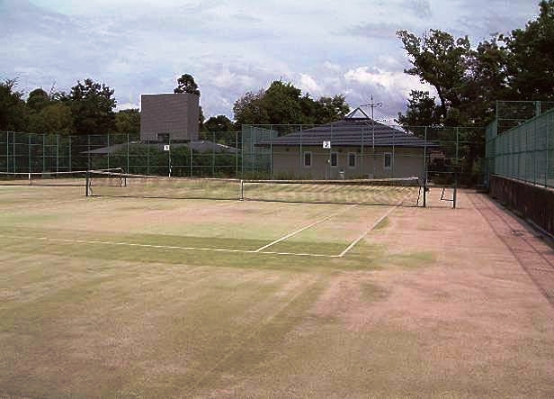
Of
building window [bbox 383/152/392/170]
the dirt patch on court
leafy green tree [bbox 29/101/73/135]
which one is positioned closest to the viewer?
the dirt patch on court

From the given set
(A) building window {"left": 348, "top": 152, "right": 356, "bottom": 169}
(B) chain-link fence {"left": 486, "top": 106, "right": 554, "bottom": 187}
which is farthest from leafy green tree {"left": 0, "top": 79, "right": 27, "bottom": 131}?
(B) chain-link fence {"left": 486, "top": 106, "right": 554, "bottom": 187}

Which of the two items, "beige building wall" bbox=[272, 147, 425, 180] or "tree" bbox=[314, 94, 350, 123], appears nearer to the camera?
"beige building wall" bbox=[272, 147, 425, 180]

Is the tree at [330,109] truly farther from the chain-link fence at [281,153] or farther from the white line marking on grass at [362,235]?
the white line marking on grass at [362,235]

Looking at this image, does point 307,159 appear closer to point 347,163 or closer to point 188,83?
point 347,163

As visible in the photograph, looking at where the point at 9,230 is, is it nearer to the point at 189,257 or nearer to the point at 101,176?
the point at 189,257

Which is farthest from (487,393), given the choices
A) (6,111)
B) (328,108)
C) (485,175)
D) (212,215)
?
(328,108)

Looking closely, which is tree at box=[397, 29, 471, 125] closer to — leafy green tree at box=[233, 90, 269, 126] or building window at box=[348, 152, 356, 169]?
Result: building window at box=[348, 152, 356, 169]

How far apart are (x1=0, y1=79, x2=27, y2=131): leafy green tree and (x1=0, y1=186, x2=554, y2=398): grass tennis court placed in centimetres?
4142

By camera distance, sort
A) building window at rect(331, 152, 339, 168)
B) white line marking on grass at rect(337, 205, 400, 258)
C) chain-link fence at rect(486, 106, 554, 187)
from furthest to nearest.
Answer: building window at rect(331, 152, 339, 168), chain-link fence at rect(486, 106, 554, 187), white line marking on grass at rect(337, 205, 400, 258)

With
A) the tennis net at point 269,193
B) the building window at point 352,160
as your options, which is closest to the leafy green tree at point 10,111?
the tennis net at point 269,193

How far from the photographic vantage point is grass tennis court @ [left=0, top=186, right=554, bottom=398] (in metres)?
4.80

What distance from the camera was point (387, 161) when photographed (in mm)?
43344

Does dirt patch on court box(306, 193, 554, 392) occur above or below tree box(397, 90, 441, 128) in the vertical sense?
below

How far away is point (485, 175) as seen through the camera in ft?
125
